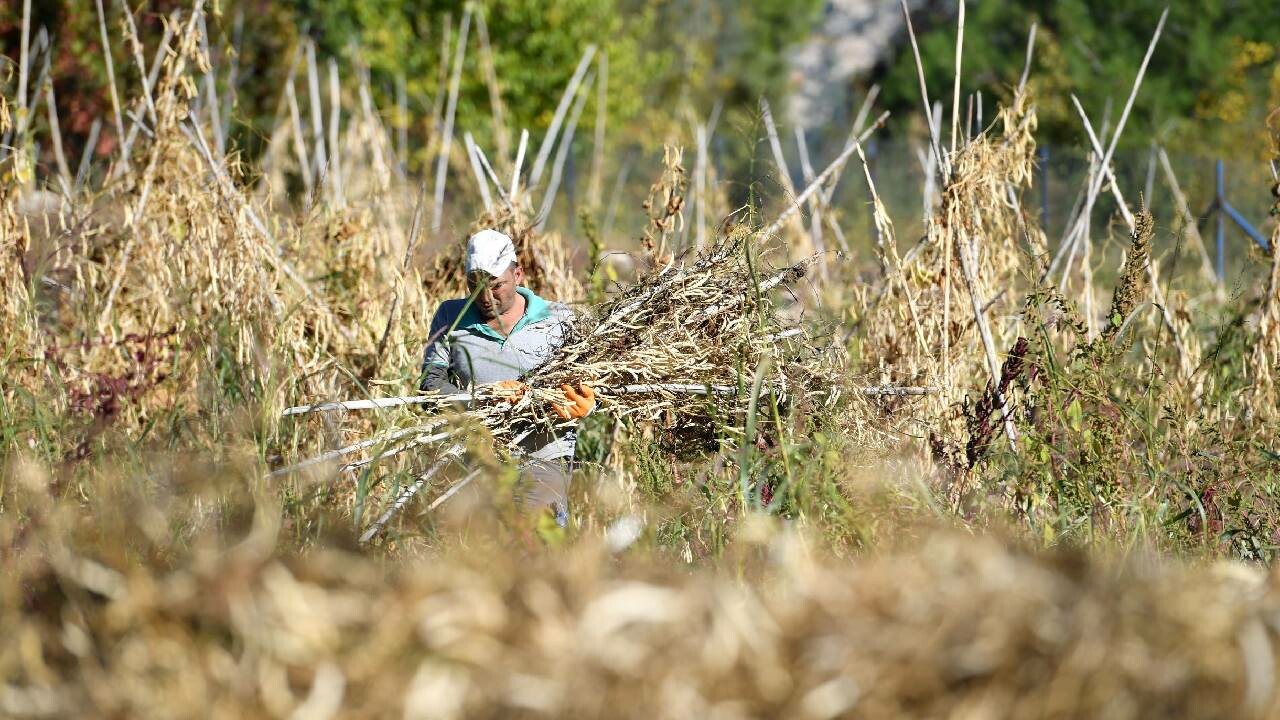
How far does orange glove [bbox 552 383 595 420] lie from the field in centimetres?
5

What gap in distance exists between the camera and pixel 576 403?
3.31m

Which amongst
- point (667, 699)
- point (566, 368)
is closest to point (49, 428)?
point (566, 368)

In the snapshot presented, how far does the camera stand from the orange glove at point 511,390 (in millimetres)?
3305

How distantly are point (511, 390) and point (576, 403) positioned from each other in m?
0.17

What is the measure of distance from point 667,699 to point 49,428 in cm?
260

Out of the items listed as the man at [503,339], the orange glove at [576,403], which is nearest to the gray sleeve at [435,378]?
the man at [503,339]

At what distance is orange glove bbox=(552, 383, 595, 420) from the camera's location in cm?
330

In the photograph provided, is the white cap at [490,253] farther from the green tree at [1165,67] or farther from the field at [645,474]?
the green tree at [1165,67]

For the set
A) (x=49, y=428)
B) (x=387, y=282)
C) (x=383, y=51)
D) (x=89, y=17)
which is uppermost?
(x=49, y=428)

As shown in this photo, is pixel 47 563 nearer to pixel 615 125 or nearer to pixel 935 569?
pixel 935 569

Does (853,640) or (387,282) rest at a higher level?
(853,640)

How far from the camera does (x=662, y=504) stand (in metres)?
3.08

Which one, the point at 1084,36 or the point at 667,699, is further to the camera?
the point at 1084,36

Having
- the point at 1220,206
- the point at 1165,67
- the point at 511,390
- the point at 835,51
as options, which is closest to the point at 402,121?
the point at 511,390
